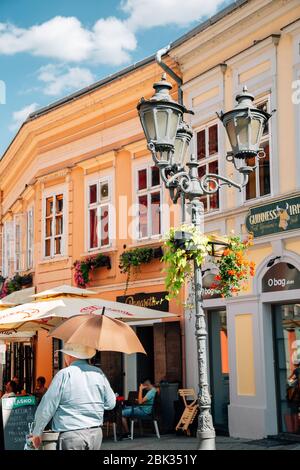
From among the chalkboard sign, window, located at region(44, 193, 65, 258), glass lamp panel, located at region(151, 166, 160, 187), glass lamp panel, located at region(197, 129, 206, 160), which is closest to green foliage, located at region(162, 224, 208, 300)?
the chalkboard sign

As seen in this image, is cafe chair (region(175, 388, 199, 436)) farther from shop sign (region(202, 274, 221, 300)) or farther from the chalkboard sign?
the chalkboard sign

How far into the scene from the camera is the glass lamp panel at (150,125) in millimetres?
7168

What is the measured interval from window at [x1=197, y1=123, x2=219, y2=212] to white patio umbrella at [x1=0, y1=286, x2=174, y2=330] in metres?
2.43

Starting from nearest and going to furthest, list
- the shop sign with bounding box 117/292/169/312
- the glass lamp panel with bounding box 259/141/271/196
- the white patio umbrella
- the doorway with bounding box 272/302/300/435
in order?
the white patio umbrella, the doorway with bounding box 272/302/300/435, the glass lamp panel with bounding box 259/141/271/196, the shop sign with bounding box 117/292/169/312

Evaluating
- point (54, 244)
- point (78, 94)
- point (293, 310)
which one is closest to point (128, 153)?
point (78, 94)

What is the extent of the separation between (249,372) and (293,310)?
1.32 metres

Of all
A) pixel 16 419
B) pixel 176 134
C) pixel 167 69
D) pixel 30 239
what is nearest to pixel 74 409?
pixel 176 134

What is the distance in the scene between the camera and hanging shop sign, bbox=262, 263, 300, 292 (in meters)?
10.9

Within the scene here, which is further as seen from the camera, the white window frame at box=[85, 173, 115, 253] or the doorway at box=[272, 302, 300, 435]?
the white window frame at box=[85, 173, 115, 253]

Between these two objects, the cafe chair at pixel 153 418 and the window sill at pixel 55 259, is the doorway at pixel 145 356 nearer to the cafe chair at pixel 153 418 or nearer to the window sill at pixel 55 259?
the cafe chair at pixel 153 418

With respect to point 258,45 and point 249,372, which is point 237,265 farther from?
point 258,45

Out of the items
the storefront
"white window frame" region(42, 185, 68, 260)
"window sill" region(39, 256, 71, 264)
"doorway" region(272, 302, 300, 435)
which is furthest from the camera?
the storefront

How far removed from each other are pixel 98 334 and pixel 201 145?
7591 millimetres

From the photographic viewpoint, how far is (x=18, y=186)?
21.3 metres
